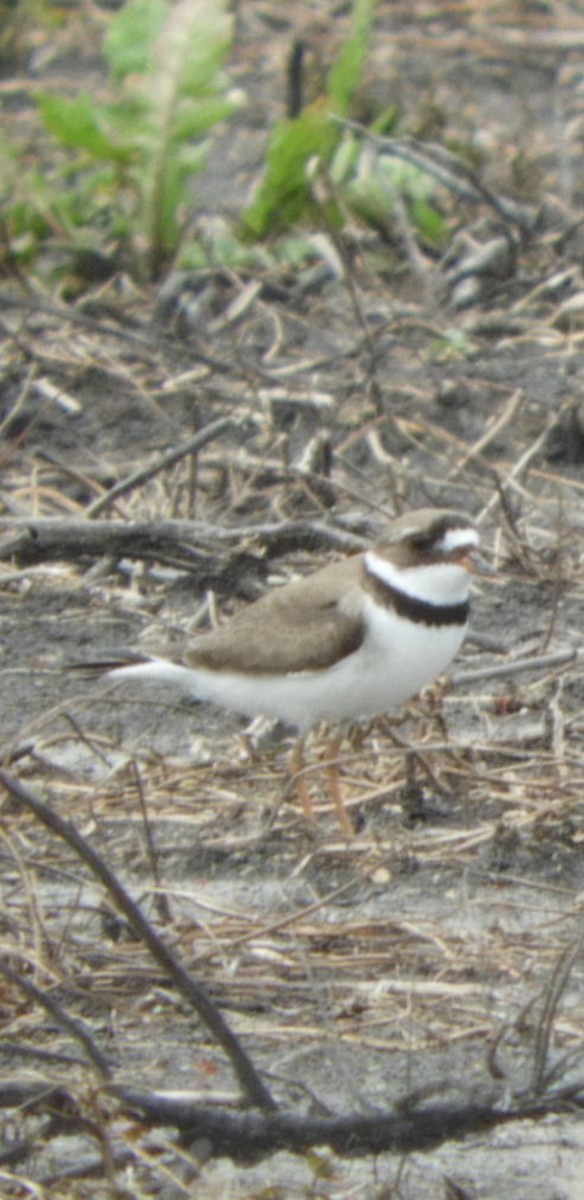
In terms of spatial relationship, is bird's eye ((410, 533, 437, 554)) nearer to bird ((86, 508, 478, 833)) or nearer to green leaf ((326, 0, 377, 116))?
bird ((86, 508, 478, 833))

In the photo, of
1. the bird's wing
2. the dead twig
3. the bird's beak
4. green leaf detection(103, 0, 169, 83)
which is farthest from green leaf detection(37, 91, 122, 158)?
the dead twig

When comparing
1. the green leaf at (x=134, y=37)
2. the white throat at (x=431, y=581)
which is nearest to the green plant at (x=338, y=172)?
the green leaf at (x=134, y=37)

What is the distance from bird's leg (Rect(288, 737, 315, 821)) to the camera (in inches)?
190

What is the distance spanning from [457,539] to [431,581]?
16cm

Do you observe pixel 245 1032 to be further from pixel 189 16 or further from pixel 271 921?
pixel 189 16

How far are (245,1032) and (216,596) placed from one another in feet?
7.16

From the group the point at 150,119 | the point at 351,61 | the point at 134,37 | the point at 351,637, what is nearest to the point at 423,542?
the point at 351,637

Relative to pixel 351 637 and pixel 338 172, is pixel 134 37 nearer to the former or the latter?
pixel 338 172

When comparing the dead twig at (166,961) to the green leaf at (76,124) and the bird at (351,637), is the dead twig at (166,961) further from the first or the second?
the green leaf at (76,124)

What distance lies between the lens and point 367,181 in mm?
8375

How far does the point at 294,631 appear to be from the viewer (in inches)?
193

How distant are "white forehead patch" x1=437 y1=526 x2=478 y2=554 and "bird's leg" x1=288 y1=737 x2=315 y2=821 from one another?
60cm

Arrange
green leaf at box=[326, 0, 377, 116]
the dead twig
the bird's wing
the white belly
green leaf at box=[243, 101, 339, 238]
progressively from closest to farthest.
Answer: the dead twig
the white belly
the bird's wing
green leaf at box=[243, 101, 339, 238]
green leaf at box=[326, 0, 377, 116]

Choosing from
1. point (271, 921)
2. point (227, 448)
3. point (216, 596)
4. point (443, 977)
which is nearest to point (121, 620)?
point (216, 596)
